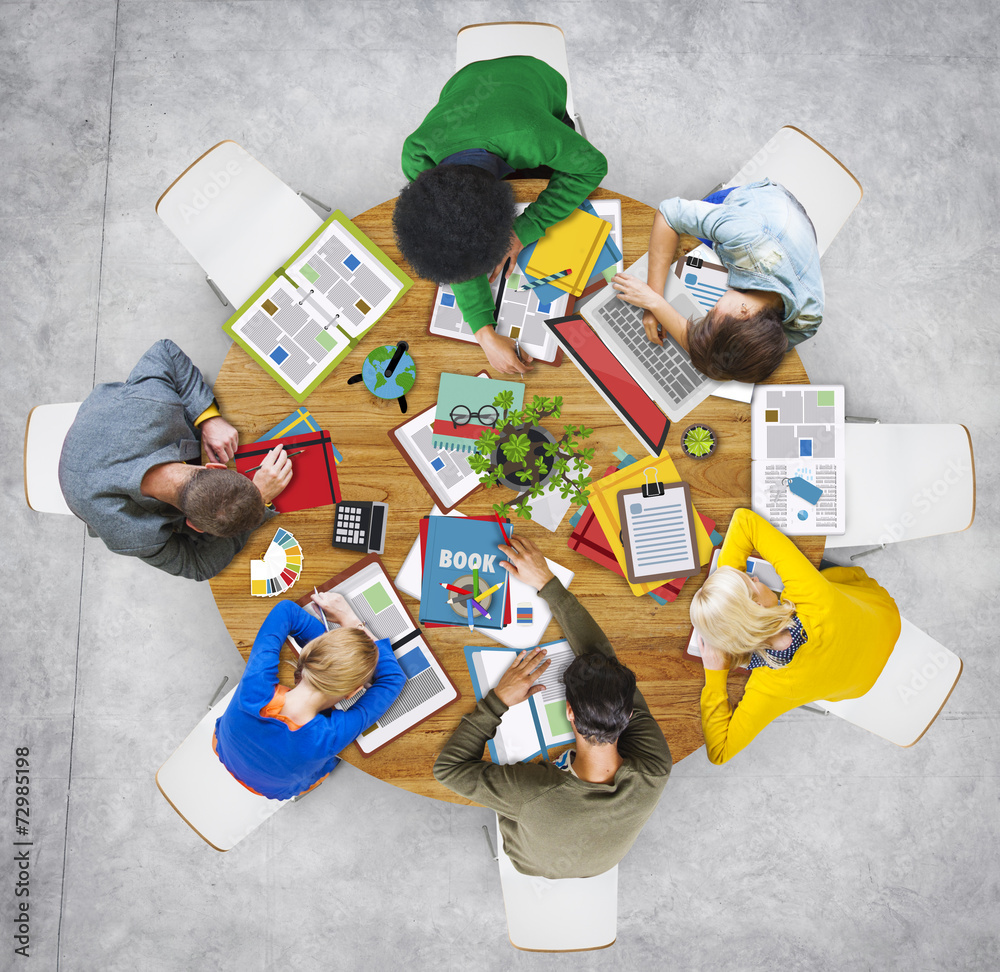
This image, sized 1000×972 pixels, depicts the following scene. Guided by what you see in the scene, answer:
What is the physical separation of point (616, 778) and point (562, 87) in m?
1.97

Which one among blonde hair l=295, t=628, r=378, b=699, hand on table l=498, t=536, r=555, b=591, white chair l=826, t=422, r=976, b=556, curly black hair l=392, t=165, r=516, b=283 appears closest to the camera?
curly black hair l=392, t=165, r=516, b=283

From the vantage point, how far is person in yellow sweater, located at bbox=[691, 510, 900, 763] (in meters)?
1.79

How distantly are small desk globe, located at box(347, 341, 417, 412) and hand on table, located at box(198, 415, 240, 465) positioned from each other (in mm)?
413

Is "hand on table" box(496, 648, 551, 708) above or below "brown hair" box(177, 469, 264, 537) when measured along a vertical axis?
below

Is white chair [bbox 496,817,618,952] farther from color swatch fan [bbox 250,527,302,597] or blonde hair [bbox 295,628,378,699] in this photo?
color swatch fan [bbox 250,527,302,597]

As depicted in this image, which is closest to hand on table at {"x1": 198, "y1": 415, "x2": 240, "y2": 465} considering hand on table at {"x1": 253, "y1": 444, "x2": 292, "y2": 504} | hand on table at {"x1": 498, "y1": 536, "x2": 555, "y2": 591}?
hand on table at {"x1": 253, "y1": 444, "x2": 292, "y2": 504}

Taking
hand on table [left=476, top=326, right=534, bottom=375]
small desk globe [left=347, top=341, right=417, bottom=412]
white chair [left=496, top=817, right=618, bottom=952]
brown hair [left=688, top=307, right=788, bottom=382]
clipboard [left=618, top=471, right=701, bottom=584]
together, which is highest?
brown hair [left=688, top=307, right=788, bottom=382]

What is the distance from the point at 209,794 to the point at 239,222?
1.69m

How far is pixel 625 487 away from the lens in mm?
1849

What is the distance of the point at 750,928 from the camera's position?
259cm

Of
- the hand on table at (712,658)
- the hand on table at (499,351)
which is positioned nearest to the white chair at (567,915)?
the hand on table at (712,658)

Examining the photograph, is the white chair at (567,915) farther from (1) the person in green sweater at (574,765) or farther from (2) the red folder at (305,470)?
(2) the red folder at (305,470)

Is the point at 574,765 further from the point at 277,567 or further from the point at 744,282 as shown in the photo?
the point at 744,282

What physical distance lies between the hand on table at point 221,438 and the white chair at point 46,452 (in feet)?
1.32
